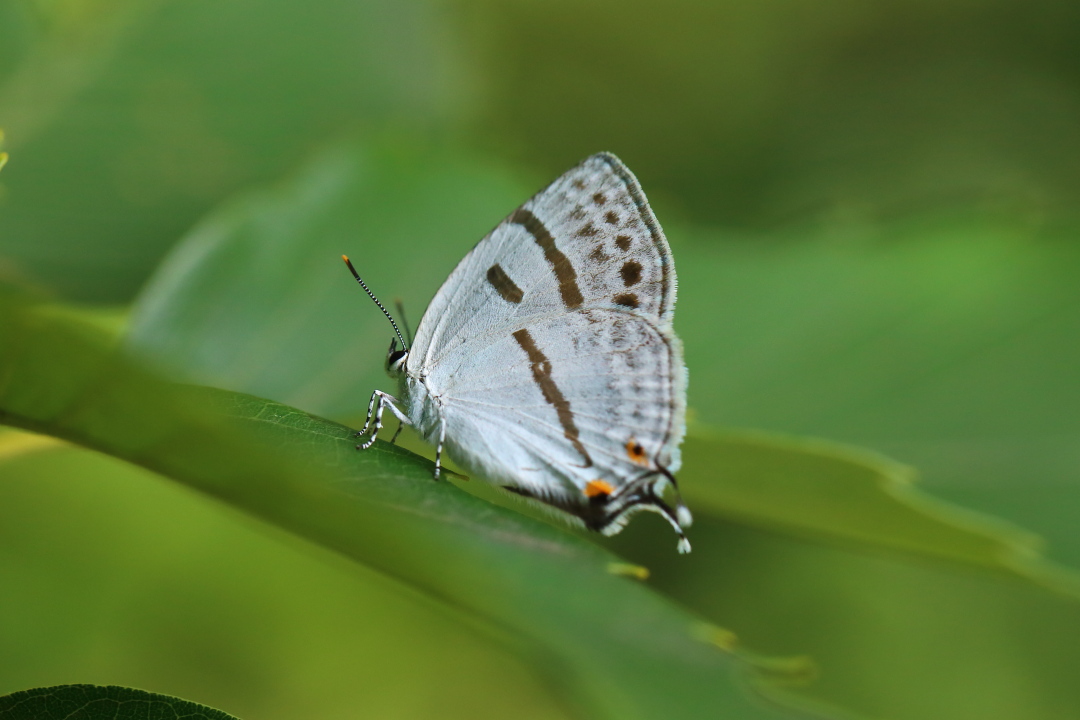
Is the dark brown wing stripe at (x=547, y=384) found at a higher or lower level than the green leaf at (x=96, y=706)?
higher

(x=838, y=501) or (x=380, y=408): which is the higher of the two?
(x=838, y=501)

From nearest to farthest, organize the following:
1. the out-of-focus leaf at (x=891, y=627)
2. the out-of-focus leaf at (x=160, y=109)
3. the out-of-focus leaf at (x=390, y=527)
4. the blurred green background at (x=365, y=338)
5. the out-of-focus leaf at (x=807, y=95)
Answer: the out-of-focus leaf at (x=390, y=527) → the blurred green background at (x=365, y=338) → the out-of-focus leaf at (x=160, y=109) → the out-of-focus leaf at (x=891, y=627) → the out-of-focus leaf at (x=807, y=95)

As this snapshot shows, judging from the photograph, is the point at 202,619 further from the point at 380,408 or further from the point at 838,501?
the point at 838,501

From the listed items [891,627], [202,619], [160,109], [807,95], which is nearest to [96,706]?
[202,619]

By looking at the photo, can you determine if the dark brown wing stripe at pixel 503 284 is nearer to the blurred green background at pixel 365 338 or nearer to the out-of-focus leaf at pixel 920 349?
the blurred green background at pixel 365 338

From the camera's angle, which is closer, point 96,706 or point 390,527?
point 390,527

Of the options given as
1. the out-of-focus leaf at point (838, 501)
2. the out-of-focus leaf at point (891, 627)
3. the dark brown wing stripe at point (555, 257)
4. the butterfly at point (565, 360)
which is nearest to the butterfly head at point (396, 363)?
the butterfly at point (565, 360)

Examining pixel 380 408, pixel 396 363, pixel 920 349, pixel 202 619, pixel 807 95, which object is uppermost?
pixel 807 95
